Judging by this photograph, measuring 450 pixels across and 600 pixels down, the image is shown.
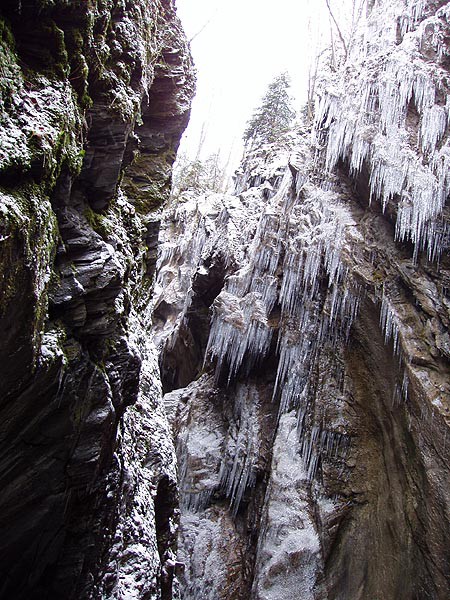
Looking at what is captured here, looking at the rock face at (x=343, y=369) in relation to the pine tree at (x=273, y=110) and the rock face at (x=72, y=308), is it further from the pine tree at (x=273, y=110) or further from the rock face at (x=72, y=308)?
the pine tree at (x=273, y=110)

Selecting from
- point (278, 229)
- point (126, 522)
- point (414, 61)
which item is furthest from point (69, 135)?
point (414, 61)

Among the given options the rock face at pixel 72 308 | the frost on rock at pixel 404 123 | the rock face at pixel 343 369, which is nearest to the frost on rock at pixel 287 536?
the rock face at pixel 343 369

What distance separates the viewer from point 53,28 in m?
3.18

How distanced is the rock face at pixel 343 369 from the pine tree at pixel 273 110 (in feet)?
25.7

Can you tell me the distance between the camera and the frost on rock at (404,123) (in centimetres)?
900

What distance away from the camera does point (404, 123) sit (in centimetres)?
986

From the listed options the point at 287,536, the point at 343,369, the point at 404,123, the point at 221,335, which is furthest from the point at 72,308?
the point at 404,123

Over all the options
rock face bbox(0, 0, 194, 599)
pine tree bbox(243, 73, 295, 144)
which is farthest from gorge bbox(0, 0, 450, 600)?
pine tree bbox(243, 73, 295, 144)

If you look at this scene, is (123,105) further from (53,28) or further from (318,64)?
(318,64)

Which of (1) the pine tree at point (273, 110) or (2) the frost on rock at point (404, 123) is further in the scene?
(1) the pine tree at point (273, 110)

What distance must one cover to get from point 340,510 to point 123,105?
8264mm

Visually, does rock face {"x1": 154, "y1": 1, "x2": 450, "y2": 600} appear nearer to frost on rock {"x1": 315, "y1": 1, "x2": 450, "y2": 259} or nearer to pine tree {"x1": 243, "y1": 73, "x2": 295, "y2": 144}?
frost on rock {"x1": 315, "y1": 1, "x2": 450, "y2": 259}

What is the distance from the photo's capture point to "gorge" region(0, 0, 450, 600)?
3172mm

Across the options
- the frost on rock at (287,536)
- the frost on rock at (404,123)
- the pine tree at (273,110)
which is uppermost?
the pine tree at (273,110)
